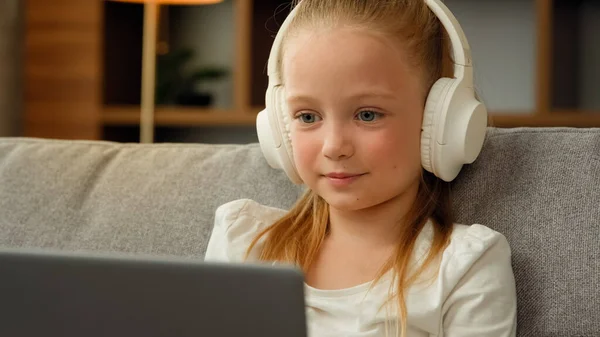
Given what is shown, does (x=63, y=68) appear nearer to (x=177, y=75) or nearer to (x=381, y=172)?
(x=177, y=75)

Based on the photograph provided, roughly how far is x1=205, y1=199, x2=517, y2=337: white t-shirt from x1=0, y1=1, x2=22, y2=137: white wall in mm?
2396

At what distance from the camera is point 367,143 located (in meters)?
1.12

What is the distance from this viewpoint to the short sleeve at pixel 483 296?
1.07 m

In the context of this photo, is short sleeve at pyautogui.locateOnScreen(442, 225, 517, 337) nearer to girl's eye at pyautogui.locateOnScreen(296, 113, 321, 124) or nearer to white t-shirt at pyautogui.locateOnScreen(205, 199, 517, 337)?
white t-shirt at pyautogui.locateOnScreen(205, 199, 517, 337)

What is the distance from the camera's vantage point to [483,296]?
108 cm

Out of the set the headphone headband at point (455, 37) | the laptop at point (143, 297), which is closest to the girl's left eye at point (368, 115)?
the headphone headband at point (455, 37)

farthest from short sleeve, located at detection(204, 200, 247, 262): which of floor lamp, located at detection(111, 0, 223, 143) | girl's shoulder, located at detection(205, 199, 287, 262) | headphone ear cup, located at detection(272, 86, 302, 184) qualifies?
floor lamp, located at detection(111, 0, 223, 143)

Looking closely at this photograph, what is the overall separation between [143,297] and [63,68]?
292cm

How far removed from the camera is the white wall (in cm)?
326

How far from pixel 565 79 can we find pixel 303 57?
2.41m

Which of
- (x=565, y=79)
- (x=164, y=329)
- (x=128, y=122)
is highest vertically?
(x=164, y=329)

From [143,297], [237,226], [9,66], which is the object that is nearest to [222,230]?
[237,226]

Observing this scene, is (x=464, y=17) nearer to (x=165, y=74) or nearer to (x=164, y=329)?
(x=165, y=74)

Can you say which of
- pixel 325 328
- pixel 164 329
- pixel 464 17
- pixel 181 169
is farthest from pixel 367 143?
pixel 464 17
